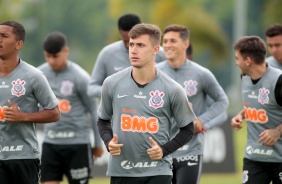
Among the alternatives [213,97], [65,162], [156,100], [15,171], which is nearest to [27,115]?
[15,171]

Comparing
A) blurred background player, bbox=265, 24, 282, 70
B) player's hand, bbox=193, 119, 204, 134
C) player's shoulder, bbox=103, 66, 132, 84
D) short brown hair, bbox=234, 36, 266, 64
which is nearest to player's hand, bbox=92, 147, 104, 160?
player's hand, bbox=193, 119, 204, 134

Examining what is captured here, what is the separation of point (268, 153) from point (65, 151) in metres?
3.63

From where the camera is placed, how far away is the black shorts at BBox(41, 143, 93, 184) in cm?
1462

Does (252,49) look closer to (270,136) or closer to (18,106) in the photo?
(270,136)

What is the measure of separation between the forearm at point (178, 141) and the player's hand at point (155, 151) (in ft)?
0.28

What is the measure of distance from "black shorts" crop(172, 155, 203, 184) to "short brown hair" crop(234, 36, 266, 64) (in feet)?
5.18

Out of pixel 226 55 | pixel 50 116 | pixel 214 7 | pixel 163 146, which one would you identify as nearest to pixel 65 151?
pixel 50 116

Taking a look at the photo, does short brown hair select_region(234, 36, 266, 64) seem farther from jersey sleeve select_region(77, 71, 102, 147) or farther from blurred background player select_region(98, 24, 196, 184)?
jersey sleeve select_region(77, 71, 102, 147)

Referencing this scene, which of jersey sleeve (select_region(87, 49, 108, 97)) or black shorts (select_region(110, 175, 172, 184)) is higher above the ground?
jersey sleeve (select_region(87, 49, 108, 97))

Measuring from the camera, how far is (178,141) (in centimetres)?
1063

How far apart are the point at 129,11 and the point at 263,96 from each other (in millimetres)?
42896

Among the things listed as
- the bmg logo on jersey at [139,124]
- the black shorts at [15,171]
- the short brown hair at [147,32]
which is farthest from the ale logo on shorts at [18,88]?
the short brown hair at [147,32]

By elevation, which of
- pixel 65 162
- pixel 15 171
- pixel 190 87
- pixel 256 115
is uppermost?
pixel 190 87

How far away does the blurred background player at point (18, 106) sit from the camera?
11242mm
